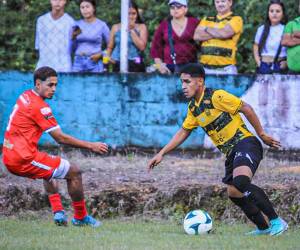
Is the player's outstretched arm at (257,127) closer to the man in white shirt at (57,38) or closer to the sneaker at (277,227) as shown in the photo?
the sneaker at (277,227)

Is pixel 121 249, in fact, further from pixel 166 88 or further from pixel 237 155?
pixel 166 88

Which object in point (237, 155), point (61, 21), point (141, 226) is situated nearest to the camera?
point (237, 155)

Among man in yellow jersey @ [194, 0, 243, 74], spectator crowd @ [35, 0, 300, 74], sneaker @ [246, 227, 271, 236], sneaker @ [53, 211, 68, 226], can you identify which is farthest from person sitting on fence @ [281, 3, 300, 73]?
sneaker @ [53, 211, 68, 226]

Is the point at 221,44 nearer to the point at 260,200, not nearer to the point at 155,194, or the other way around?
the point at 155,194

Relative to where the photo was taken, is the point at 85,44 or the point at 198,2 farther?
the point at 198,2

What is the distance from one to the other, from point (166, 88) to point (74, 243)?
5.65 metres

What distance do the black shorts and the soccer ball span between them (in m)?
0.45

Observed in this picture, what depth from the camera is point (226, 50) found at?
528 inches

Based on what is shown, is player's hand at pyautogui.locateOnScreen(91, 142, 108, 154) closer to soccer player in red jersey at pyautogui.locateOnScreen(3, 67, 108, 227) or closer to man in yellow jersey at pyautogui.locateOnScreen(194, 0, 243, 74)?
soccer player in red jersey at pyautogui.locateOnScreen(3, 67, 108, 227)

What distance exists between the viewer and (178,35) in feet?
44.4

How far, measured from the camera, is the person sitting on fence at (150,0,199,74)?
1354cm

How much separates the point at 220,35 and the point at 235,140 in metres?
4.09

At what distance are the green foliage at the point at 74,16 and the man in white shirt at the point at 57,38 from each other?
3182mm

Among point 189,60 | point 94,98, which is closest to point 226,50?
point 189,60
